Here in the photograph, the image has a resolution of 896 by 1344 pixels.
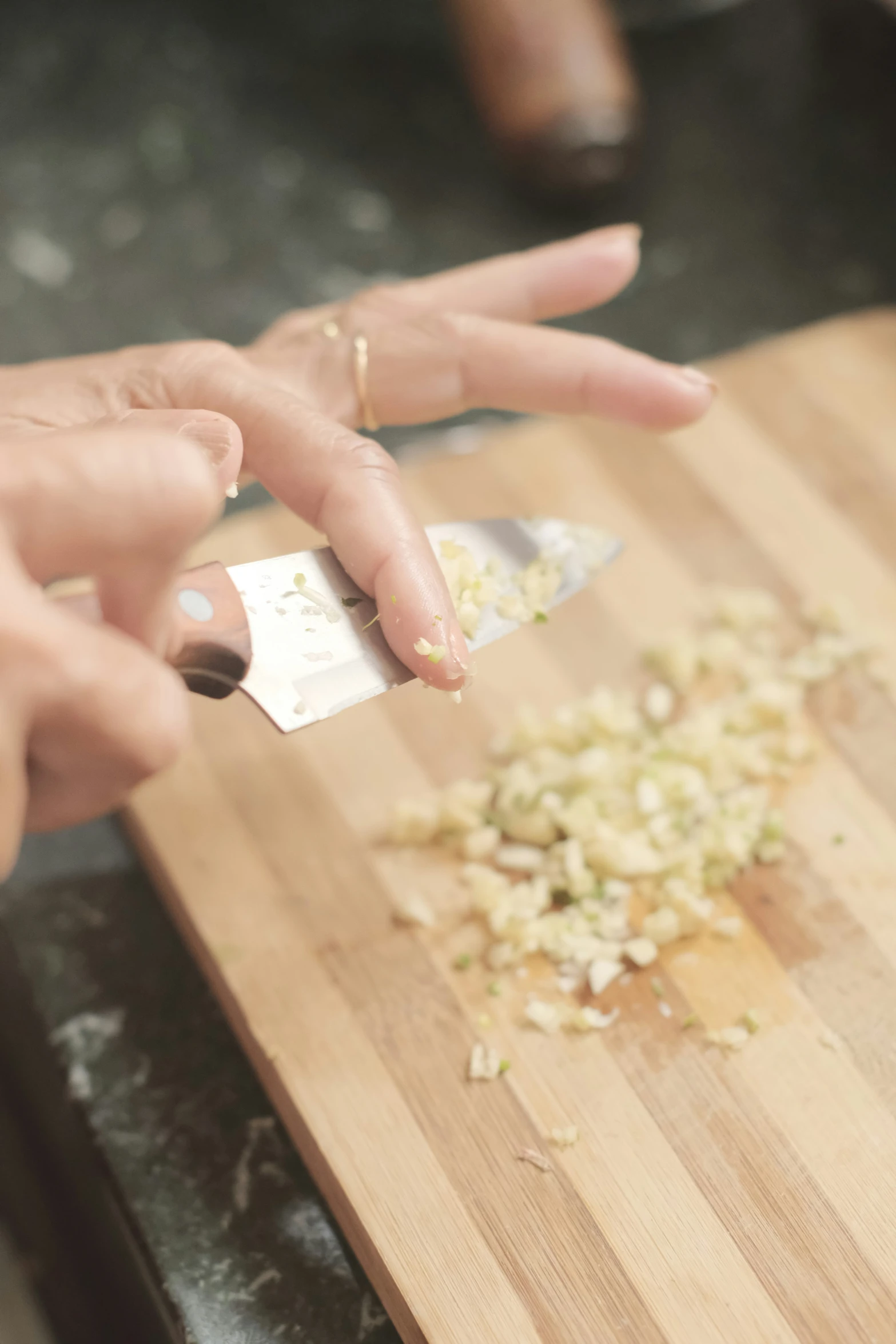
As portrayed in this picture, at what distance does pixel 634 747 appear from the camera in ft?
3.73

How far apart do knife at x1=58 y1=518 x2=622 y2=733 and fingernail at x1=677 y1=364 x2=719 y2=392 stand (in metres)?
0.42

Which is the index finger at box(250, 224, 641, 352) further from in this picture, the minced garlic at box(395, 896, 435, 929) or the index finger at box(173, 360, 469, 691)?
Result: the minced garlic at box(395, 896, 435, 929)

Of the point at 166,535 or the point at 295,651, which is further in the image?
the point at 295,651

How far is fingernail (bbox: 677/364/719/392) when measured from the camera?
1083mm

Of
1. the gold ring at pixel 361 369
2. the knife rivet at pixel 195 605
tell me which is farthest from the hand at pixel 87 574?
the gold ring at pixel 361 369

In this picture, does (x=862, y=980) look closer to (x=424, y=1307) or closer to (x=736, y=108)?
(x=424, y=1307)

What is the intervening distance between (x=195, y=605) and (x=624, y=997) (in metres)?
0.51

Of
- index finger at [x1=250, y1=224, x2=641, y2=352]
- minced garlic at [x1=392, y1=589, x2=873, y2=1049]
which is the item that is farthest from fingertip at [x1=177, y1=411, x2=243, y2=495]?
index finger at [x1=250, y1=224, x2=641, y2=352]

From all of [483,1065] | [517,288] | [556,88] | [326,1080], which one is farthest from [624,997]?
[556,88]

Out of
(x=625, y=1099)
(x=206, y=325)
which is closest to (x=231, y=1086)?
(x=625, y=1099)

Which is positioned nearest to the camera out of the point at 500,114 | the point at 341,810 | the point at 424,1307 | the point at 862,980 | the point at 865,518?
the point at 424,1307

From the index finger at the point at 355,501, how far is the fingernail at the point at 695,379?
0.34 m

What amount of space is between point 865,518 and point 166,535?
37.2 inches

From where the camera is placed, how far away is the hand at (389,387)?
86 cm
